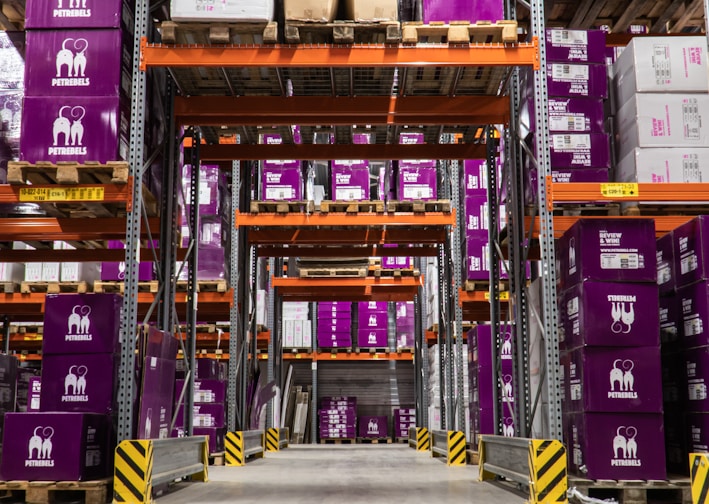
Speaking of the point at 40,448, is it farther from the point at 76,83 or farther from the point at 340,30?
the point at 340,30

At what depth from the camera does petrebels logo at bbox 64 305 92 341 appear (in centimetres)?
675

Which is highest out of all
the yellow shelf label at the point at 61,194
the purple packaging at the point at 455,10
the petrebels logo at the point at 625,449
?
the purple packaging at the point at 455,10

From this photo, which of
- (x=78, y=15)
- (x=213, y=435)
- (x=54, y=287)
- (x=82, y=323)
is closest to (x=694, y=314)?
(x=82, y=323)

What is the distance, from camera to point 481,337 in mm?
10586

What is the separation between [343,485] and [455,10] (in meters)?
4.59

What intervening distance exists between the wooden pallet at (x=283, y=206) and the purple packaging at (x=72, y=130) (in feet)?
17.3

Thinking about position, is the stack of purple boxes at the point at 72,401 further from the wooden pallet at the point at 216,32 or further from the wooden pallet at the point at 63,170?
the wooden pallet at the point at 216,32

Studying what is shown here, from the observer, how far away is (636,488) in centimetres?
602

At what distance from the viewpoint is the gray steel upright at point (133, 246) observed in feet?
20.4

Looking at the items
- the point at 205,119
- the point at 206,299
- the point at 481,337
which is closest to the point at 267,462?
the point at 206,299

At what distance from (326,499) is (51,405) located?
95.2 inches

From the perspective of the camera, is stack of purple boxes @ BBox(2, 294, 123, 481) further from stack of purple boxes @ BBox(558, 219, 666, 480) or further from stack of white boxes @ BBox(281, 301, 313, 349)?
stack of white boxes @ BBox(281, 301, 313, 349)

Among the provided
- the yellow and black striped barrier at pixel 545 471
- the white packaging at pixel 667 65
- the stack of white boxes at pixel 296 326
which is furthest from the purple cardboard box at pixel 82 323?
the stack of white boxes at pixel 296 326

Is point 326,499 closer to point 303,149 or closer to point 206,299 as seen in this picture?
point 303,149
